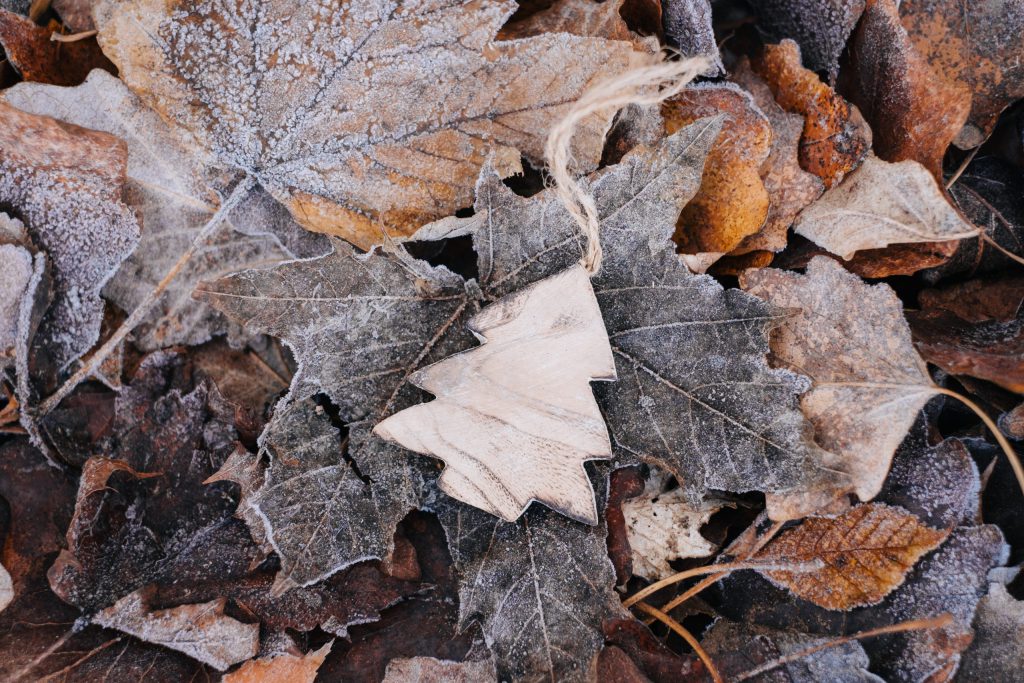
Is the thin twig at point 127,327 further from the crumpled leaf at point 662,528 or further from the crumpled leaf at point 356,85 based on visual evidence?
the crumpled leaf at point 662,528

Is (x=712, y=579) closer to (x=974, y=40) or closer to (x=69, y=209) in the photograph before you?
(x=974, y=40)

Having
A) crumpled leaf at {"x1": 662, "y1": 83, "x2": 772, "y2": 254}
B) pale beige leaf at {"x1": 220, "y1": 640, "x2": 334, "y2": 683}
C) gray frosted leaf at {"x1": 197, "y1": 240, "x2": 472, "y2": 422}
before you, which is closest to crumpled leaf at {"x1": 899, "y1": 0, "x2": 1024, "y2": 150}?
crumpled leaf at {"x1": 662, "y1": 83, "x2": 772, "y2": 254}

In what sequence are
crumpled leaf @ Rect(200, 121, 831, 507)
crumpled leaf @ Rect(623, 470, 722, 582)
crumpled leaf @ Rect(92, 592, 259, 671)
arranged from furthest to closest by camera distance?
crumpled leaf @ Rect(623, 470, 722, 582)
crumpled leaf @ Rect(92, 592, 259, 671)
crumpled leaf @ Rect(200, 121, 831, 507)

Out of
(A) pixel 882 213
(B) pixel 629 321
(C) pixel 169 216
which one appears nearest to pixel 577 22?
(B) pixel 629 321

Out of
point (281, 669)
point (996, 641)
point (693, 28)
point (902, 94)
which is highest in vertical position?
point (693, 28)

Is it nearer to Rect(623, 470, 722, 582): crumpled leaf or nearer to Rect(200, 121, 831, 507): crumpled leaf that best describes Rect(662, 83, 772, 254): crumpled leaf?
Rect(200, 121, 831, 507): crumpled leaf

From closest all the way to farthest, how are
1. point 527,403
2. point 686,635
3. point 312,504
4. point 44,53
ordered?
point 527,403
point 312,504
point 686,635
point 44,53
